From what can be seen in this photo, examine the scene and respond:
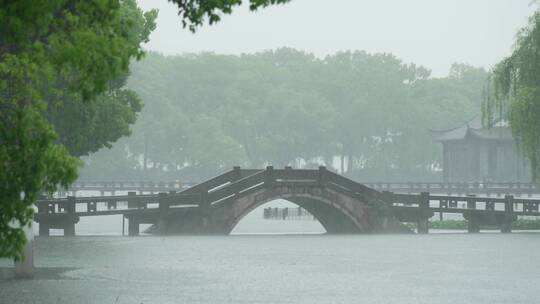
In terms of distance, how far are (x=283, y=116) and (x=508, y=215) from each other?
6807 centimetres

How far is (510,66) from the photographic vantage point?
3875cm

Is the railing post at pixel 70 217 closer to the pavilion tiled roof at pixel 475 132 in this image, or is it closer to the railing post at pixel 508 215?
the railing post at pixel 508 215

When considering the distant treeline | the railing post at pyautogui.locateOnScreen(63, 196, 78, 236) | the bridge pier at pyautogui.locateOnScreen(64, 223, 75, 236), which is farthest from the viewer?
the distant treeline

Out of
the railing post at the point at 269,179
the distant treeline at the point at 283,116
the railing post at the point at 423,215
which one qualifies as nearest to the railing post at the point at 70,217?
the railing post at the point at 269,179

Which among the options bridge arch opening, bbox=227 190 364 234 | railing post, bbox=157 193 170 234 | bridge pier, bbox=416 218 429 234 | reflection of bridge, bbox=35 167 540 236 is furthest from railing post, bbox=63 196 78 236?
bridge pier, bbox=416 218 429 234

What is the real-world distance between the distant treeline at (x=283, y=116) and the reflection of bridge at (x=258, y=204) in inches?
2438

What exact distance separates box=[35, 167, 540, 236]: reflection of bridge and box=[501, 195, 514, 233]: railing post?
35 millimetres

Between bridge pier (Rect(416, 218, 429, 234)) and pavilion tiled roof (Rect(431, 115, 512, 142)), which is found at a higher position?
pavilion tiled roof (Rect(431, 115, 512, 142))

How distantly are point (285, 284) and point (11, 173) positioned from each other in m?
10.5

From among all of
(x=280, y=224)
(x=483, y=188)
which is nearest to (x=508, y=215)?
(x=280, y=224)

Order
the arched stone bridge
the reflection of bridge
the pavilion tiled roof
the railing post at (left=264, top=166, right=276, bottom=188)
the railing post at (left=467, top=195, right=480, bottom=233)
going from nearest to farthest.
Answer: the reflection of bridge
the arched stone bridge
the railing post at (left=264, top=166, right=276, bottom=188)
the railing post at (left=467, top=195, right=480, bottom=233)
the pavilion tiled roof

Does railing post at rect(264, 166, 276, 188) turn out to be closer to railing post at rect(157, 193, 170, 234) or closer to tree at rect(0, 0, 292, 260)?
railing post at rect(157, 193, 170, 234)

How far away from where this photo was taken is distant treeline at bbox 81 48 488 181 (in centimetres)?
10200

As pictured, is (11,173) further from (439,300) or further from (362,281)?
(362,281)
